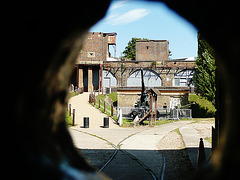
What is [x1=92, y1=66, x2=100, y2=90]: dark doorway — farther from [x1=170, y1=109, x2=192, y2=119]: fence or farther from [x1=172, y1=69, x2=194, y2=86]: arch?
[x1=170, y1=109, x2=192, y2=119]: fence

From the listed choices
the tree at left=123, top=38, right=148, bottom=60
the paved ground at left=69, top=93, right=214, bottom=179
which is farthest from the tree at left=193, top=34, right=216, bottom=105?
the tree at left=123, top=38, right=148, bottom=60

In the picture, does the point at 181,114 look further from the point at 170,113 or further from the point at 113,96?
the point at 113,96

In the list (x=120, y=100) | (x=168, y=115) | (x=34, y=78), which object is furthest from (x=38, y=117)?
(x=120, y=100)

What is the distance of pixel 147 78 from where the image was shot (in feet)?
138

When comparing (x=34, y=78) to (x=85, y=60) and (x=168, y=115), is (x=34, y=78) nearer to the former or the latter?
(x=168, y=115)

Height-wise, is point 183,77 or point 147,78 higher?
point 183,77

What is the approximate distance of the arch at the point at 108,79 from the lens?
4234cm

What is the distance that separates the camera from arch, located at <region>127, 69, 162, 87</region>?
1645 inches

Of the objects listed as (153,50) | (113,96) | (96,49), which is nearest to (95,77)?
(96,49)

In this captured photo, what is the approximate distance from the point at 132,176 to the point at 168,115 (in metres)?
19.5

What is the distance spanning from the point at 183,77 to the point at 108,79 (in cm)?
1068

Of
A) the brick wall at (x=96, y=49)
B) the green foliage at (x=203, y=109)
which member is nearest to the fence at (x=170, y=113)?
the green foliage at (x=203, y=109)

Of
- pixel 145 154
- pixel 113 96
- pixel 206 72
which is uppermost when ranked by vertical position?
pixel 206 72

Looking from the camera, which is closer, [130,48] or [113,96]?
[113,96]
